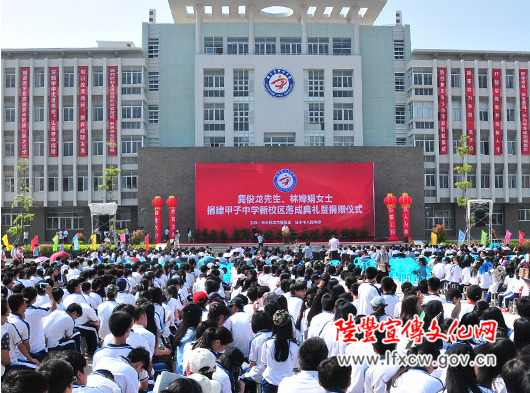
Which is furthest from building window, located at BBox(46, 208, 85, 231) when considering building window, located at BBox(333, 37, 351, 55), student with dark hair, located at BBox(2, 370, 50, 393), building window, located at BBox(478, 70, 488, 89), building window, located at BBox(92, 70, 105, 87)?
student with dark hair, located at BBox(2, 370, 50, 393)

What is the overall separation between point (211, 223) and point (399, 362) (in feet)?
73.8

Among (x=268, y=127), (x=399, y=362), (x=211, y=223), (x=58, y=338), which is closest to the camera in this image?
(x=399, y=362)

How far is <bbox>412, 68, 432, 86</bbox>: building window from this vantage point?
1294 inches

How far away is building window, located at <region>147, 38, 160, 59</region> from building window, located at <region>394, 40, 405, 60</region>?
48.3 feet

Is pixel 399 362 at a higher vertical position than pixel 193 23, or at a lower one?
lower

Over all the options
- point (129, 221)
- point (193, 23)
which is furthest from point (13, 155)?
point (193, 23)

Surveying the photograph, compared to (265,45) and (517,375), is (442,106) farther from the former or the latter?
(517,375)

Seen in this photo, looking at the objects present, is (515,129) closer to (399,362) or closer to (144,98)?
(144,98)

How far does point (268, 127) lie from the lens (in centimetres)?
3133

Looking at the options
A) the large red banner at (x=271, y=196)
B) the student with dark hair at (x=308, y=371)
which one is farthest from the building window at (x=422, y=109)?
the student with dark hair at (x=308, y=371)

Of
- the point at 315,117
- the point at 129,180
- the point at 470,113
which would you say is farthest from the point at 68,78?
the point at 470,113

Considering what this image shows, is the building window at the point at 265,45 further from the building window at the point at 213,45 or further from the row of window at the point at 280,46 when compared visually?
the building window at the point at 213,45

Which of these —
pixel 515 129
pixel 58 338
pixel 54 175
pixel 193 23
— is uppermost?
pixel 193 23

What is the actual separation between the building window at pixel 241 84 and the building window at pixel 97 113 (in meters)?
8.11
